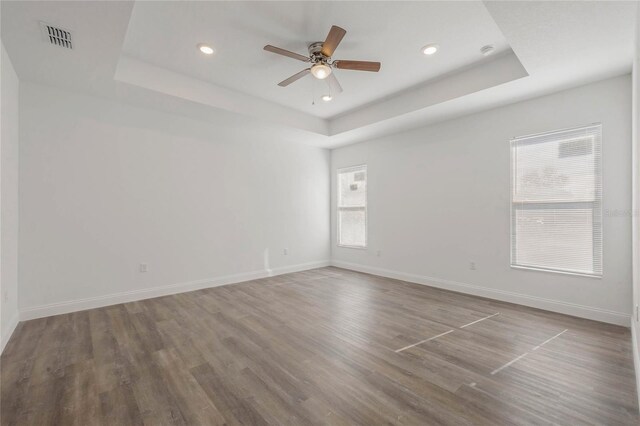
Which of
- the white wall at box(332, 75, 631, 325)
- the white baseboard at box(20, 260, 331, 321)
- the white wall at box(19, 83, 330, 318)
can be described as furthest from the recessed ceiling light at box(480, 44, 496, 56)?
the white baseboard at box(20, 260, 331, 321)

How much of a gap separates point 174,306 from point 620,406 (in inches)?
168

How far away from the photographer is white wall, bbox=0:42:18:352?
2.57 metres

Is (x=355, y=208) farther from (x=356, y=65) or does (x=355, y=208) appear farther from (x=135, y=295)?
(x=135, y=295)

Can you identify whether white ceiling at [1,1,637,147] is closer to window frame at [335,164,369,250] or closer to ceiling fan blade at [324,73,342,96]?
ceiling fan blade at [324,73,342,96]

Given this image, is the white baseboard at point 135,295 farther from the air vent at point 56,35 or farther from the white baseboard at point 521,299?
the air vent at point 56,35

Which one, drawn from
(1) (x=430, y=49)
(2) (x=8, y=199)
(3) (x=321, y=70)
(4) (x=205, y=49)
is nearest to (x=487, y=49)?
(1) (x=430, y=49)

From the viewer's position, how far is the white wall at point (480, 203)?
3064 millimetres

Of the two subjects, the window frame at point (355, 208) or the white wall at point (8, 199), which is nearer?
the white wall at point (8, 199)

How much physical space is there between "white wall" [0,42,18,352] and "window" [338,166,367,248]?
502 cm

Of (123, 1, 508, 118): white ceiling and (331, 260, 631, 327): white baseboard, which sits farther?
(331, 260, 631, 327): white baseboard

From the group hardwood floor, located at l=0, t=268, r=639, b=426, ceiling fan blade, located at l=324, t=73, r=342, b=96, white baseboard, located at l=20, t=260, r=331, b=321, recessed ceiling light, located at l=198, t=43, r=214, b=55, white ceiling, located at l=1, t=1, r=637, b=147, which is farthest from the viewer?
white baseboard, located at l=20, t=260, r=331, b=321

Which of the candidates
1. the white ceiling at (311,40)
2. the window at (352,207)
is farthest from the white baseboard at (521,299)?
the white ceiling at (311,40)

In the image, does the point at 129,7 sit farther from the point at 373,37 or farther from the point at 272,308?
the point at 272,308

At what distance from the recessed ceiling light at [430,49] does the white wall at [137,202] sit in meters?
2.80
